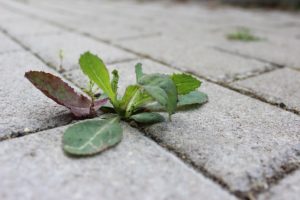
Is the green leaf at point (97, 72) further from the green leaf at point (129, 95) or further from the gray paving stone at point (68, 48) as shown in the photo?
the gray paving stone at point (68, 48)

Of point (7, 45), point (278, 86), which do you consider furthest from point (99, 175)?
point (7, 45)

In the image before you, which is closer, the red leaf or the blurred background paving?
the blurred background paving

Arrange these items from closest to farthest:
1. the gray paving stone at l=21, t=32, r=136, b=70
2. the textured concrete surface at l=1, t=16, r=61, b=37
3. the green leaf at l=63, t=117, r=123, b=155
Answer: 1. the green leaf at l=63, t=117, r=123, b=155
2. the gray paving stone at l=21, t=32, r=136, b=70
3. the textured concrete surface at l=1, t=16, r=61, b=37

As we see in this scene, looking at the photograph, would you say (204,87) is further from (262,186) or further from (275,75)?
(262,186)

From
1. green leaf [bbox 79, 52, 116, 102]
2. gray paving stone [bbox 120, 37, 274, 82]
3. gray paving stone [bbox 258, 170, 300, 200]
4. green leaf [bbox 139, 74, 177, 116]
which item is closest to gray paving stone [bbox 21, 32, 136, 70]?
gray paving stone [bbox 120, 37, 274, 82]

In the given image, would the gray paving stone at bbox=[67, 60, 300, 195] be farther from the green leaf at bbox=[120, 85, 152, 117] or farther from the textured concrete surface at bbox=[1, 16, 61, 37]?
the textured concrete surface at bbox=[1, 16, 61, 37]

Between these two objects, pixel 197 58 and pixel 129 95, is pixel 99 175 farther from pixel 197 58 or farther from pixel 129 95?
pixel 197 58

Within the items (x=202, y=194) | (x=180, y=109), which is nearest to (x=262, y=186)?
(x=202, y=194)
